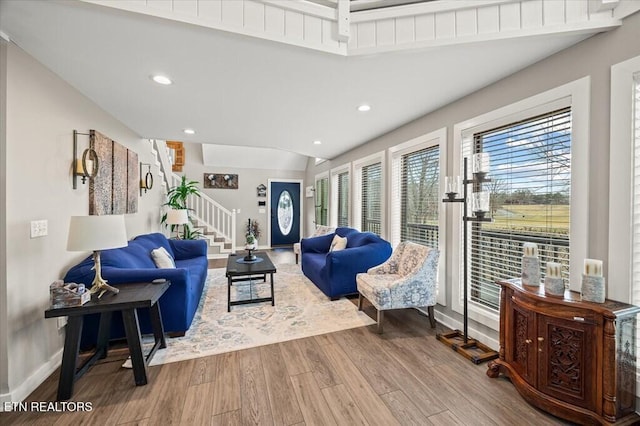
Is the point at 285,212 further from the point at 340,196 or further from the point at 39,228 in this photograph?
the point at 39,228

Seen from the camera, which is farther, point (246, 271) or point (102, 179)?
point (246, 271)

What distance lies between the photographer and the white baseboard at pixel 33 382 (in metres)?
1.73

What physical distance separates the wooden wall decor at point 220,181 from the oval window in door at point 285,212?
1.47 m

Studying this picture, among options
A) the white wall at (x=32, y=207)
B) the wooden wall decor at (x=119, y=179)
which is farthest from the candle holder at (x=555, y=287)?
the wooden wall decor at (x=119, y=179)

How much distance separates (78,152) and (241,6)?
2.08m

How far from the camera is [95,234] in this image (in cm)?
192

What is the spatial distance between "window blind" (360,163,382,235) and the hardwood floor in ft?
7.86

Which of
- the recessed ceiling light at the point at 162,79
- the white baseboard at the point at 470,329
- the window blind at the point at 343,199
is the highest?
the recessed ceiling light at the point at 162,79

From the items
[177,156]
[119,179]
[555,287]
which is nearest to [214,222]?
[177,156]

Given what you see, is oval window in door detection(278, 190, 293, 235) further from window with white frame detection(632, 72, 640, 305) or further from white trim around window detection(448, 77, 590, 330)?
window with white frame detection(632, 72, 640, 305)

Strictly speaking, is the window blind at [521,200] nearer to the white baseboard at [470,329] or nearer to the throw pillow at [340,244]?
the white baseboard at [470,329]

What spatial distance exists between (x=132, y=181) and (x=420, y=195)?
13.2 ft

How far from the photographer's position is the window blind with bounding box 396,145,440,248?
3299mm

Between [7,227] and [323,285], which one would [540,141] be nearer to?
[323,285]
